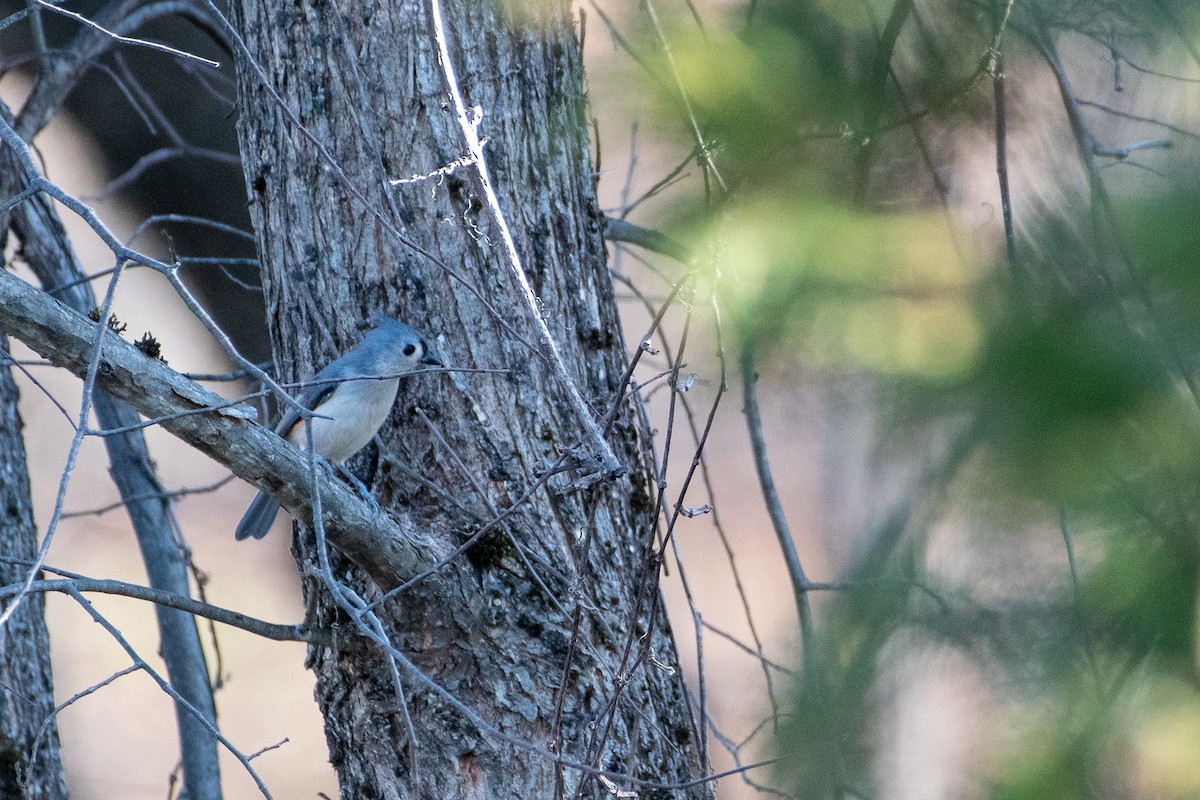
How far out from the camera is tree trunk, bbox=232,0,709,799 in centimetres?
238

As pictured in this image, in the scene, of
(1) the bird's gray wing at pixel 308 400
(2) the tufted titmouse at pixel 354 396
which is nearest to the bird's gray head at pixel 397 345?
(2) the tufted titmouse at pixel 354 396

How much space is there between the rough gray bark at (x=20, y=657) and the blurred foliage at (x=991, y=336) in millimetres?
2348

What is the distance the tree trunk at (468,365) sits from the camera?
2379 millimetres

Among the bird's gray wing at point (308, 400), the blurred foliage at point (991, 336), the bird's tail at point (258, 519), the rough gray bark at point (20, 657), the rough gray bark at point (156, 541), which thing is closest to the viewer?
the blurred foliage at point (991, 336)

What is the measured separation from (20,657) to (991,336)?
2.82 m

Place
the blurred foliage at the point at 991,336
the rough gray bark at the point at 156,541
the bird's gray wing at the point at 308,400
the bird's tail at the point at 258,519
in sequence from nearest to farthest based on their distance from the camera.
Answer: the blurred foliage at the point at 991,336, the bird's gray wing at the point at 308,400, the bird's tail at the point at 258,519, the rough gray bark at the point at 156,541

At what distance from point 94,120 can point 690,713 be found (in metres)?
4.10

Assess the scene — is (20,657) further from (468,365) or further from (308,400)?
(468,365)

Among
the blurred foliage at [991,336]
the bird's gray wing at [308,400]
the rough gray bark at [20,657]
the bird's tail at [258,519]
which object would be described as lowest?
the blurred foliage at [991,336]

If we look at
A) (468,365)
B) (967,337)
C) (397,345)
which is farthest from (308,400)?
(967,337)

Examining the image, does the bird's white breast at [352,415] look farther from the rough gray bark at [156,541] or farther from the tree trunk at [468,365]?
the rough gray bark at [156,541]

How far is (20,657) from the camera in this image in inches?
115

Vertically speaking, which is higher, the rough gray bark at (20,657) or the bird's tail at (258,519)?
the bird's tail at (258,519)

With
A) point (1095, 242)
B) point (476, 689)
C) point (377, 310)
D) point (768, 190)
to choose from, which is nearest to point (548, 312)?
point (377, 310)
